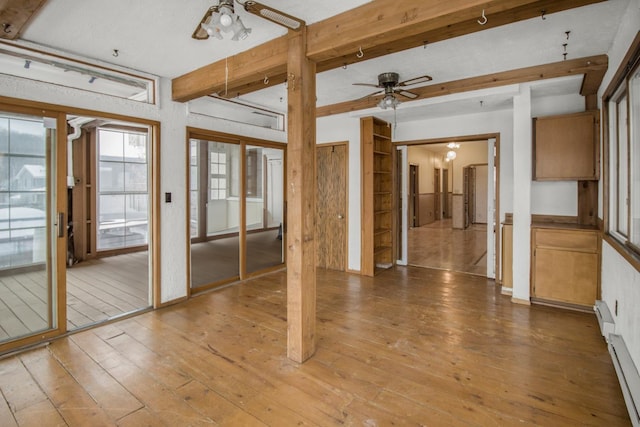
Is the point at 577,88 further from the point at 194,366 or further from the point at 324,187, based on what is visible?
the point at 194,366

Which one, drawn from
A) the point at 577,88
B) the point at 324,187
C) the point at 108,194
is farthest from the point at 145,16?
the point at 108,194

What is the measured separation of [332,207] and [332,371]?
3473 millimetres

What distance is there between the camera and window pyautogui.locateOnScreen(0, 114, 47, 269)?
285cm

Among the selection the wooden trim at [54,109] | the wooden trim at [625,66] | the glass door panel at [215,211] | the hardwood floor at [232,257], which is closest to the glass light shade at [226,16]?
the wooden trim at [54,109]

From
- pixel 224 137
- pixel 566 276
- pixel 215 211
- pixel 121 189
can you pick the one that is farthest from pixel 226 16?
pixel 121 189

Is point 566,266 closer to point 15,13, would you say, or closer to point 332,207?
point 332,207

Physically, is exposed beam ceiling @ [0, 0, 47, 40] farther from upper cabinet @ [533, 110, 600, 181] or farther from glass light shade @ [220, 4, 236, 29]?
upper cabinet @ [533, 110, 600, 181]

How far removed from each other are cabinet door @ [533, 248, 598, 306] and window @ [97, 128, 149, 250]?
6.69 m

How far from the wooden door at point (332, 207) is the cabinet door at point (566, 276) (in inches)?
107

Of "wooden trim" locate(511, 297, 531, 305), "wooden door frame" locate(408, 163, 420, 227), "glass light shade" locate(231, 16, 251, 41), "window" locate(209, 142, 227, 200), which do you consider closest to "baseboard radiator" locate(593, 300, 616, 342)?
"wooden trim" locate(511, 297, 531, 305)

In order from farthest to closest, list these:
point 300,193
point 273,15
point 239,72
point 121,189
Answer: point 121,189 → point 239,72 → point 300,193 → point 273,15

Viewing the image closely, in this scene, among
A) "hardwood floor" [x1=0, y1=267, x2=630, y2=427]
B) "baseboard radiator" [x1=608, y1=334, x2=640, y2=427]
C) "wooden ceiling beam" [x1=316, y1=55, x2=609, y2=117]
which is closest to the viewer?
"baseboard radiator" [x1=608, y1=334, x2=640, y2=427]

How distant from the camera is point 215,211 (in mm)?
6863

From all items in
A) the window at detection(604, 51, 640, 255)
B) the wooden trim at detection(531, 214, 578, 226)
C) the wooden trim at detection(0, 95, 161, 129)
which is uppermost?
the wooden trim at detection(0, 95, 161, 129)
